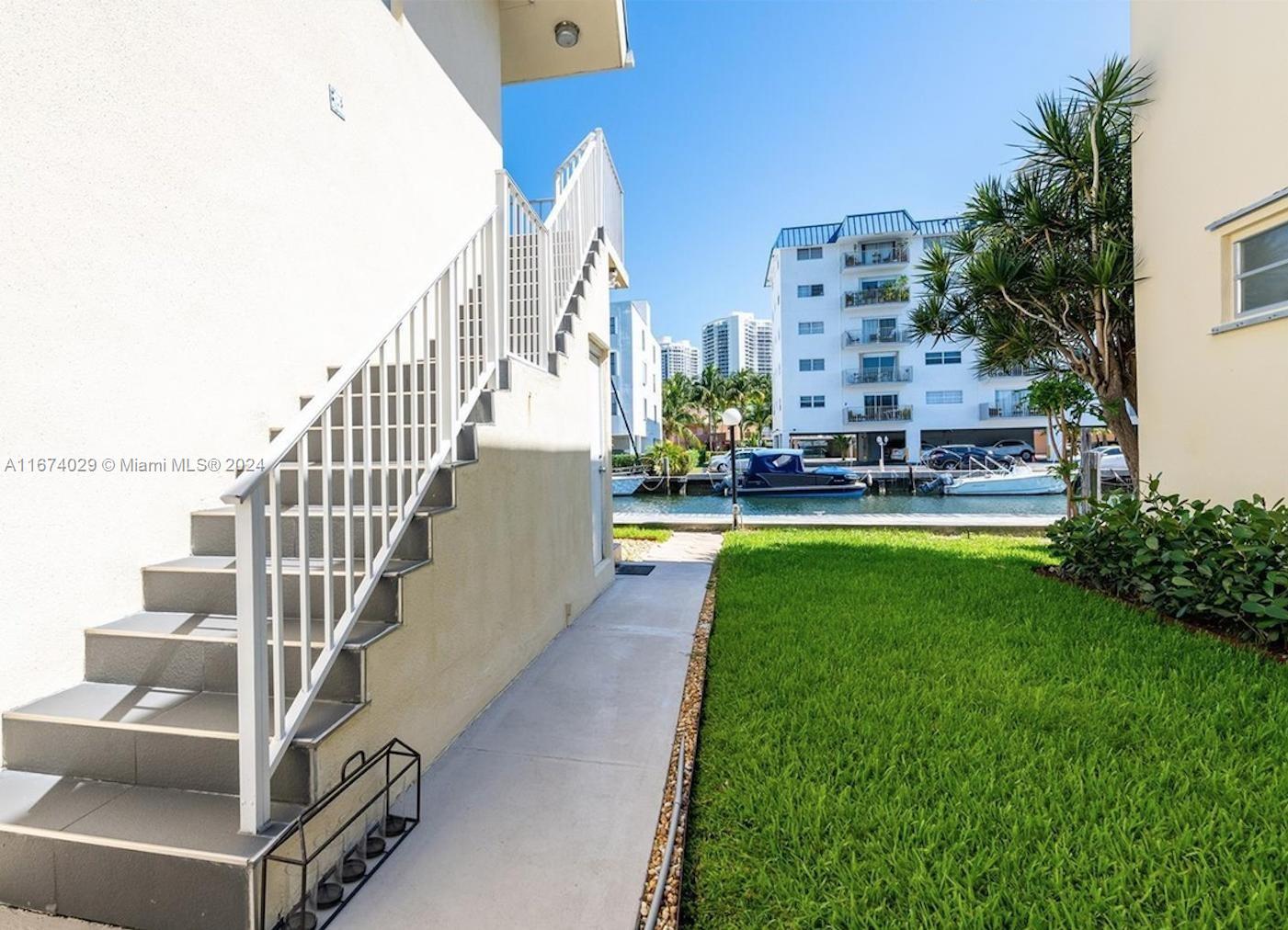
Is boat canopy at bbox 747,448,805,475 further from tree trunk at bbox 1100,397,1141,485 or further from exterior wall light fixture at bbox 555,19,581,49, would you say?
exterior wall light fixture at bbox 555,19,581,49

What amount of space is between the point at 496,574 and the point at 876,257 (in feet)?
120

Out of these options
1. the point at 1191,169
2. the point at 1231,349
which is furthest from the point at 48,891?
the point at 1191,169

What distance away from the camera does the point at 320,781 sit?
5.74 ft

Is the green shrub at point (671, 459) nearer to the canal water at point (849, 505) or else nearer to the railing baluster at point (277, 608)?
the canal water at point (849, 505)

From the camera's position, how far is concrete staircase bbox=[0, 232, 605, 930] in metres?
1.53

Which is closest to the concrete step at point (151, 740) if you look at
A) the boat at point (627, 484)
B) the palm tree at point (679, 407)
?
the boat at point (627, 484)

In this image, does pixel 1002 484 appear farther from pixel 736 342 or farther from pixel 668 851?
pixel 736 342

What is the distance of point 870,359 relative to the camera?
112 ft

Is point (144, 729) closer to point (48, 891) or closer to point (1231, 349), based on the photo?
point (48, 891)

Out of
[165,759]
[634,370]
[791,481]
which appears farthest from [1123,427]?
[634,370]

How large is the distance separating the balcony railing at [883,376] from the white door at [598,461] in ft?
103

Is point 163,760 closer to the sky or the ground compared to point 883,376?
closer to the ground

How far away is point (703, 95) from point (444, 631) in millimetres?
12001

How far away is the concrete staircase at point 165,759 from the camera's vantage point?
5.03ft
